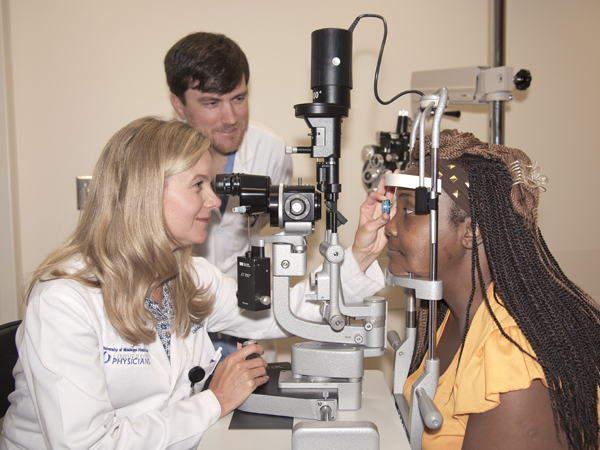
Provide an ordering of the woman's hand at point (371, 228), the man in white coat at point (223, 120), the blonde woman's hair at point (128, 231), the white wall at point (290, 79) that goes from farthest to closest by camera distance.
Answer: the white wall at point (290, 79), the man in white coat at point (223, 120), the woman's hand at point (371, 228), the blonde woman's hair at point (128, 231)

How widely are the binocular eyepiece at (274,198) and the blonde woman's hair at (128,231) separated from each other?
0.18 metres

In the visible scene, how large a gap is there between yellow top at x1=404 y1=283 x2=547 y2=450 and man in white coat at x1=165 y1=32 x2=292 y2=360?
939 mm

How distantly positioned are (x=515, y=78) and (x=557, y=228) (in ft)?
3.43

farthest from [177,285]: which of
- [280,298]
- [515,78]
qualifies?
[515,78]

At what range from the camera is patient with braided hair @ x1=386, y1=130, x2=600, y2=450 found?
87 centimetres

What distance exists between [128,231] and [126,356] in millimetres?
293

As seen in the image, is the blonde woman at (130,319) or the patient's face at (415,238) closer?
the blonde woman at (130,319)

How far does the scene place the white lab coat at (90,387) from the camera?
91cm

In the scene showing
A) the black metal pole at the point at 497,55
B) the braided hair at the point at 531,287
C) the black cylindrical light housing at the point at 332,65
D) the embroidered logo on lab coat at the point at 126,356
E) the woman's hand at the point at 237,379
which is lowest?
the woman's hand at the point at 237,379

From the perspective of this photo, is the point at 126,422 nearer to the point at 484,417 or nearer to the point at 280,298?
the point at 280,298

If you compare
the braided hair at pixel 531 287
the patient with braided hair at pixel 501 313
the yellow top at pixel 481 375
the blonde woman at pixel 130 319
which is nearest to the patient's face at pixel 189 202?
the blonde woman at pixel 130 319

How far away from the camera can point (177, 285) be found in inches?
51.4

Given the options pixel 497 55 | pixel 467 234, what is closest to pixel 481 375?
pixel 467 234

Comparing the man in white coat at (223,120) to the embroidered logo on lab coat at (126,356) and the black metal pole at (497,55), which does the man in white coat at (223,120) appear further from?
the black metal pole at (497,55)
